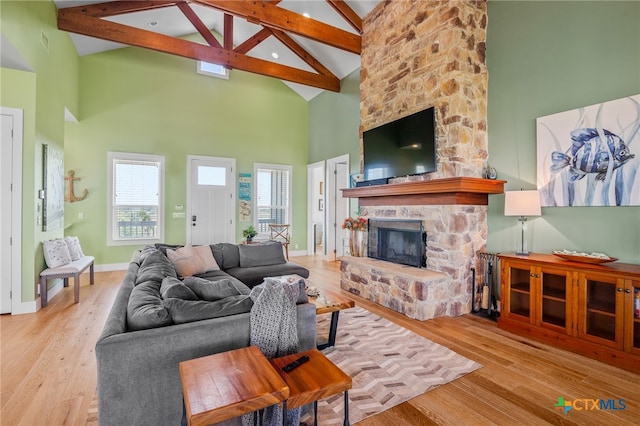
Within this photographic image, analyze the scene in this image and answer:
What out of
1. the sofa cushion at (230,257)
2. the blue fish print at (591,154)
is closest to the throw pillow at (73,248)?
the sofa cushion at (230,257)

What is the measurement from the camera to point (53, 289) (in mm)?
4402

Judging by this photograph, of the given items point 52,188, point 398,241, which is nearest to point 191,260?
point 52,188

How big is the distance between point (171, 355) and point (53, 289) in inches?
164

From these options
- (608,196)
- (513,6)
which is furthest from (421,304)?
(513,6)

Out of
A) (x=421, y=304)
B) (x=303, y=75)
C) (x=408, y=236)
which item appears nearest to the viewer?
(x=421, y=304)

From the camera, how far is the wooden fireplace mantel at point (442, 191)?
3492mm

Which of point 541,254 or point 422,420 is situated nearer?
point 422,420

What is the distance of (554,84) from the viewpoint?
327cm

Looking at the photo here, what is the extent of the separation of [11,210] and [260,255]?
299 centimetres

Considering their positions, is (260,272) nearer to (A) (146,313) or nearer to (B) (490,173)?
(A) (146,313)

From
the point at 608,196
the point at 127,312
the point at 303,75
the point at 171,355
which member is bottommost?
the point at 171,355

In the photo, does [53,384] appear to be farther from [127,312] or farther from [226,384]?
[226,384]

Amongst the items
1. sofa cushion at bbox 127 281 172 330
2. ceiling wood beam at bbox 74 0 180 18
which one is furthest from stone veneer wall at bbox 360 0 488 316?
ceiling wood beam at bbox 74 0 180 18

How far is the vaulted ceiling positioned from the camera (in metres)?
4.62
